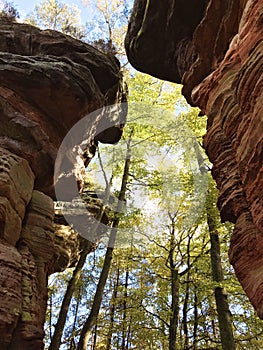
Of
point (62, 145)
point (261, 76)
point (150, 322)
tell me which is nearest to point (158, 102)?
point (62, 145)

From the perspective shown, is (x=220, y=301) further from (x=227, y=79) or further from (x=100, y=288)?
(x=227, y=79)

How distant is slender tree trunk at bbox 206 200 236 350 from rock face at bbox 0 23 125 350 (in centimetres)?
551

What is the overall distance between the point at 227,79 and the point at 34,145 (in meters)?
6.82

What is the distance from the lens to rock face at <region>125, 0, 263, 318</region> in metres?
5.34

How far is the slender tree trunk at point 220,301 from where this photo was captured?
10.3 metres

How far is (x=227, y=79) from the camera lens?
274 inches

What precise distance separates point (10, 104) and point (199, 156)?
26.2 feet

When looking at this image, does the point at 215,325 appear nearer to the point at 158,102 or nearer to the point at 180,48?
the point at 158,102

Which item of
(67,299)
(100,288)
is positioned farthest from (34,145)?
(67,299)

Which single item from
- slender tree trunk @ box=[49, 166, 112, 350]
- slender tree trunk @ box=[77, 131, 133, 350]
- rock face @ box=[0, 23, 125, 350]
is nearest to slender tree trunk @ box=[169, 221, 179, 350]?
slender tree trunk @ box=[77, 131, 133, 350]

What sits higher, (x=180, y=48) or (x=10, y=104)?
(x=180, y=48)

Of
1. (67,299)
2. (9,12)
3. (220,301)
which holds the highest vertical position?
(9,12)

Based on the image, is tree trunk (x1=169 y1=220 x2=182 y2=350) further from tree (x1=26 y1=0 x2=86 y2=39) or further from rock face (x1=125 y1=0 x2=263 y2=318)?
tree (x1=26 y1=0 x2=86 y2=39)

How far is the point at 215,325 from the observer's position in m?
19.1
